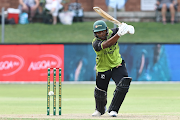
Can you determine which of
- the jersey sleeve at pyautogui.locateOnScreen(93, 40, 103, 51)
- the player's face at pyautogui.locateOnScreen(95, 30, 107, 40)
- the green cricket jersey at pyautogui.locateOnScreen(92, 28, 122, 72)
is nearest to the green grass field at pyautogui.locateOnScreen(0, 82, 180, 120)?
the green cricket jersey at pyautogui.locateOnScreen(92, 28, 122, 72)

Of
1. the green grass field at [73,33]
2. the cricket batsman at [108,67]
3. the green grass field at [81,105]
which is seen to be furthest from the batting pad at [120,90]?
the green grass field at [73,33]

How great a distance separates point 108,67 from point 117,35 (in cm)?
73

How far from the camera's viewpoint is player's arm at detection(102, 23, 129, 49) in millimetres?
6172

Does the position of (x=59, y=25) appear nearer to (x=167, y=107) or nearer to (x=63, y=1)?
(x=63, y=1)

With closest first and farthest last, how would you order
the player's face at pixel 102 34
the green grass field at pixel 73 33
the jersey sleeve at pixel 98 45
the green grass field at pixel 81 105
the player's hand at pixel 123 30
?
the player's hand at pixel 123 30 → the jersey sleeve at pixel 98 45 → the player's face at pixel 102 34 → the green grass field at pixel 81 105 → the green grass field at pixel 73 33

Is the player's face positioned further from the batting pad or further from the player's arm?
the batting pad

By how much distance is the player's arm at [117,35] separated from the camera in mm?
6172

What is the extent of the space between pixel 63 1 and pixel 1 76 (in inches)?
323

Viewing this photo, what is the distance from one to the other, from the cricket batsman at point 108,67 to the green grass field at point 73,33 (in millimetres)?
13977

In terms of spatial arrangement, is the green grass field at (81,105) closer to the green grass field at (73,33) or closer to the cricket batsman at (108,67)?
the cricket batsman at (108,67)

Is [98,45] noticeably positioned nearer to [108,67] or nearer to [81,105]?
[108,67]

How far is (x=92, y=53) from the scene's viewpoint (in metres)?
15.3

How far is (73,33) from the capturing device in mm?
22203

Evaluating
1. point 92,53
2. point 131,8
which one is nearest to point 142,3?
point 131,8
